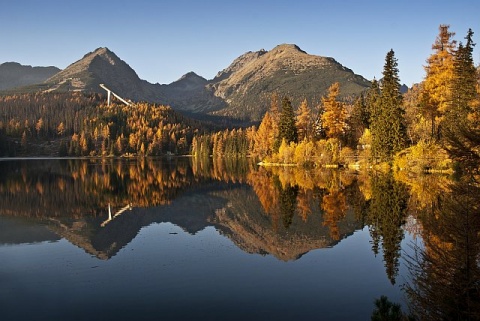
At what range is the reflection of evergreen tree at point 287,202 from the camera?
3669cm

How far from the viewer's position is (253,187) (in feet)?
202

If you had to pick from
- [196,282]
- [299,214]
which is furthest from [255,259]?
[299,214]

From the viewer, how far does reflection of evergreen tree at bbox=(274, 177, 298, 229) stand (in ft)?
120

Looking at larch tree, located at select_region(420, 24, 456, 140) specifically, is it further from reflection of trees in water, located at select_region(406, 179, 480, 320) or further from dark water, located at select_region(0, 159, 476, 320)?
reflection of trees in water, located at select_region(406, 179, 480, 320)

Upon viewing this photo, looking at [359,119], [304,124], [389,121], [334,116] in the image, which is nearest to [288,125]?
[304,124]

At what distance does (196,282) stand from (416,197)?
90.3ft

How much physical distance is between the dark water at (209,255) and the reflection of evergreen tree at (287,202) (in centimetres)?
20

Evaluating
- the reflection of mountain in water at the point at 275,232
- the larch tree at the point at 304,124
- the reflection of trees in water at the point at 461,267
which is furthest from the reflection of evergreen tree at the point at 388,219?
the larch tree at the point at 304,124

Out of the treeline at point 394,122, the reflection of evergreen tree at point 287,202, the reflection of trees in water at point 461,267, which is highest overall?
the treeline at point 394,122

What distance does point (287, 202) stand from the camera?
147 ft

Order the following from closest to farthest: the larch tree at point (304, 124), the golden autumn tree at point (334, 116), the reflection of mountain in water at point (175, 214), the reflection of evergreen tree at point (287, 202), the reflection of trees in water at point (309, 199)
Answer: the reflection of mountain in water at point (175, 214)
the reflection of trees in water at point (309, 199)
the reflection of evergreen tree at point (287, 202)
the golden autumn tree at point (334, 116)
the larch tree at point (304, 124)

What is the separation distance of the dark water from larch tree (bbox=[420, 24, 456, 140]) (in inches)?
1101

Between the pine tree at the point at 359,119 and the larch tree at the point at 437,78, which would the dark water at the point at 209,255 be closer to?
the larch tree at the point at 437,78

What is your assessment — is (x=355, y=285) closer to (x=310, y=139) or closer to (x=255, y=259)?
(x=255, y=259)
